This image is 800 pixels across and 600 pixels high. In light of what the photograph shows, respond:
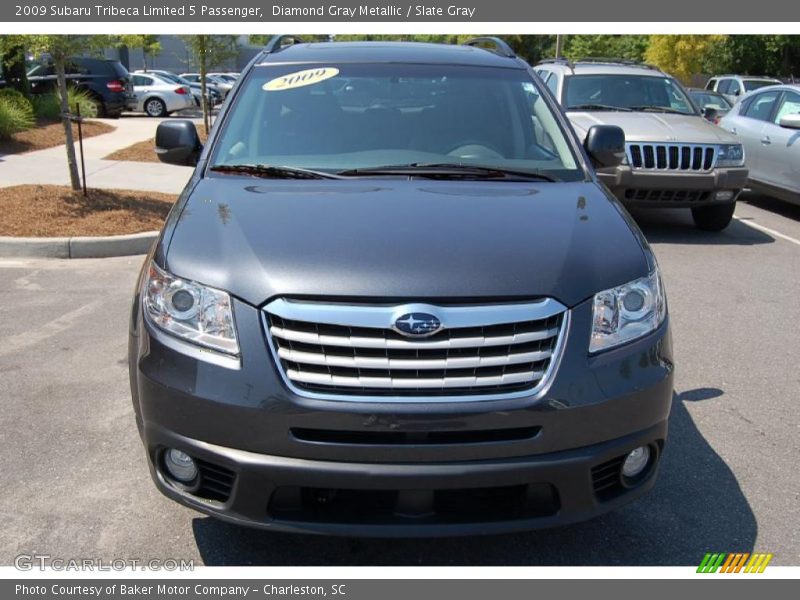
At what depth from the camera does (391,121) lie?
400 centimetres

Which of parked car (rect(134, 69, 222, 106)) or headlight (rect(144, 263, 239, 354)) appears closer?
headlight (rect(144, 263, 239, 354))

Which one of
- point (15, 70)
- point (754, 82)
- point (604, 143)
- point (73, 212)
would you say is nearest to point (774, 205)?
point (604, 143)

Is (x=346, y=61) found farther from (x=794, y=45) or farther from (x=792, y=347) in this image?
(x=794, y=45)

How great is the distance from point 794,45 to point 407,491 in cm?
4026

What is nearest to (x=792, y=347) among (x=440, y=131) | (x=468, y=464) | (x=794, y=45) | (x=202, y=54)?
(x=440, y=131)

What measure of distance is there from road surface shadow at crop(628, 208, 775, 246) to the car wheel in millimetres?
20790

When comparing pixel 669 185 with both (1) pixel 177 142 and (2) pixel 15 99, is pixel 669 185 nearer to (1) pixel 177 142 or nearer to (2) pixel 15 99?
(1) pixel 177 142

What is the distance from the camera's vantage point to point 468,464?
2.52 meters

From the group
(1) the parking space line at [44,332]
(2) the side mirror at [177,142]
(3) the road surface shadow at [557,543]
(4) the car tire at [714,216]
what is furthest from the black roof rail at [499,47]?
(4) the car tire at [714,216]

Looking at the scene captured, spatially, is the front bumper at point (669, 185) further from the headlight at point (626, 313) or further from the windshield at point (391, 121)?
the headlight at point (626, 313)

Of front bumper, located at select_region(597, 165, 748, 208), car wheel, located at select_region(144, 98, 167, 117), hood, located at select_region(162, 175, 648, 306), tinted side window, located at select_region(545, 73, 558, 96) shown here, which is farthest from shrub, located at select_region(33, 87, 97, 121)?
hood, located at select_region(162, 175, 648, 306)

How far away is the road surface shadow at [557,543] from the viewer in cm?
306

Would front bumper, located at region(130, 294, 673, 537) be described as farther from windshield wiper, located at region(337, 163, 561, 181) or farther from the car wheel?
the car wheel

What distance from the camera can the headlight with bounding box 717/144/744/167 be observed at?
8859 millimetres
